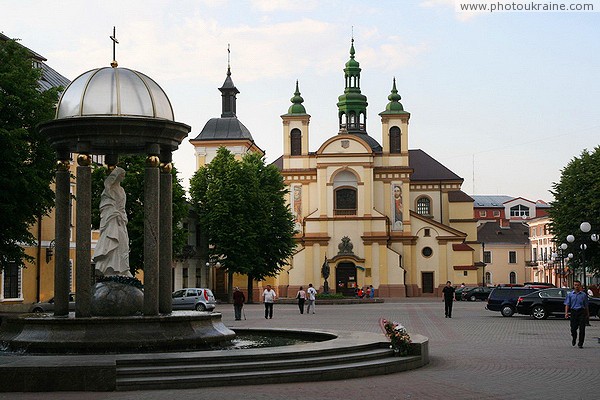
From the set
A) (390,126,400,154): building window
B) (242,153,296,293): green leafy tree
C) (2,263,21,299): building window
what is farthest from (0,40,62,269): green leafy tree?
(390,126,400,154): building window

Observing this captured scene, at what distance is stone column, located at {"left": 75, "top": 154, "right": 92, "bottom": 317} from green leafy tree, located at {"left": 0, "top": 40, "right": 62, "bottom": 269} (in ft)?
34.2

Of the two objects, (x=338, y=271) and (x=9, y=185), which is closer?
(x=9, y=185)

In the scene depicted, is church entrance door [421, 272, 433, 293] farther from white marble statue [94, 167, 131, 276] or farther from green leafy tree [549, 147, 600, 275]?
white marble statue [94, 167, 131, 276]

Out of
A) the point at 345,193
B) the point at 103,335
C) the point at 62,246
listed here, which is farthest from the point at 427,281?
the point at 103,335

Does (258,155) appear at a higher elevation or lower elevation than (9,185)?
higher

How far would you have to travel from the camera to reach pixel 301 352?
17.1 m

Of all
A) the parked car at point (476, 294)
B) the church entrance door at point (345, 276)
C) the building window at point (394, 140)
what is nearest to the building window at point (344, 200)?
the church entrance door at point (345, 276)

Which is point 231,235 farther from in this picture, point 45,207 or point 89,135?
point 89,135

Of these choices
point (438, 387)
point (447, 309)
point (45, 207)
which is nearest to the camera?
point (438, 387)

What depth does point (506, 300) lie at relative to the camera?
42844 mm

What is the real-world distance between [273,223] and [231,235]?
185 inches

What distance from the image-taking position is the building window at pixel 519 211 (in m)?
162

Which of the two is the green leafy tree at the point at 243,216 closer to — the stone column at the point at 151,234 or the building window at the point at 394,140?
the building window at the point at 394,140

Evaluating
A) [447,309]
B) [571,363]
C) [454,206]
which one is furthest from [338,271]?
[571,363]
